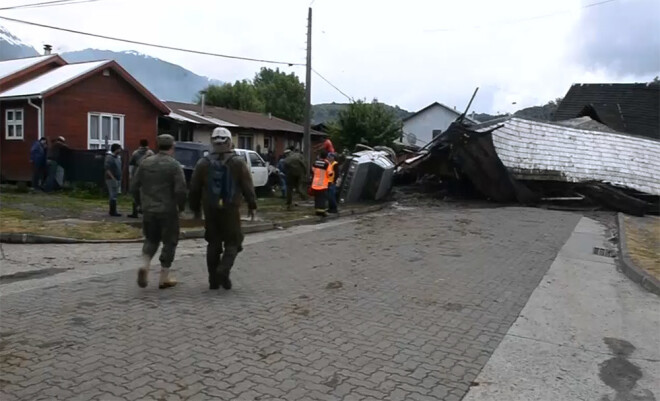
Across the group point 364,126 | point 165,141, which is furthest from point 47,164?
point 364,126

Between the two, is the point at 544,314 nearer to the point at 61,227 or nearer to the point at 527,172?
the point at 61,227

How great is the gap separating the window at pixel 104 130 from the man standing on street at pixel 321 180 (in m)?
10.9

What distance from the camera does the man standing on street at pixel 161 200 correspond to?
6852mm

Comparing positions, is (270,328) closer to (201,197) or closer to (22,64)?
(201,197)

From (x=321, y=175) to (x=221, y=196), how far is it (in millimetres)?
8279

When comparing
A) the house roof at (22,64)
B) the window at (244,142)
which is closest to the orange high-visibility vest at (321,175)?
the house roof at (22,64)

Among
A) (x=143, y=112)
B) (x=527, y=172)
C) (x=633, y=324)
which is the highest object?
(x=143, y=112)

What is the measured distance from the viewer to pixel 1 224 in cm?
1152

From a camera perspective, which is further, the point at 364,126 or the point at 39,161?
the point at 364,126

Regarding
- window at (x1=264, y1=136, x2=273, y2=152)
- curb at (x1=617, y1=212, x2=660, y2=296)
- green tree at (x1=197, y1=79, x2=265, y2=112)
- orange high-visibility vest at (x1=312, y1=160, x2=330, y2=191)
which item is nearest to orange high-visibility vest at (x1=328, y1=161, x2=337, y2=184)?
orange high-visibility vest at (x1=312, y1=160, x2=330, y2=191)

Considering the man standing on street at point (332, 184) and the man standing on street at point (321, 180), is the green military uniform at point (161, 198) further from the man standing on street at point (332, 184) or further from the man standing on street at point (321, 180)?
the man standing on street at point (332, 184)

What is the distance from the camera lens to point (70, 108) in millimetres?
21516

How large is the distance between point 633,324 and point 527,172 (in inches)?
595

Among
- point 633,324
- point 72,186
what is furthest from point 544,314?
point 72,186
